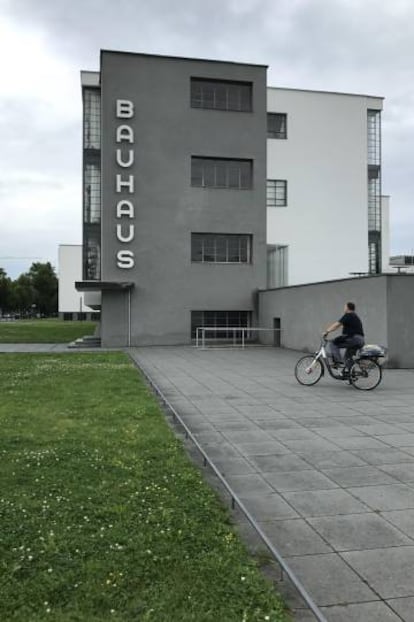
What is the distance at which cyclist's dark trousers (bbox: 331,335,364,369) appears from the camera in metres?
12.2

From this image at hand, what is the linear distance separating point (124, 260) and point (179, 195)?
13.4ft

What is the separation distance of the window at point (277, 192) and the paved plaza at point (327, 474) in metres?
20.6

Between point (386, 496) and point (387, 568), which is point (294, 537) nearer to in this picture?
point (387, 568)

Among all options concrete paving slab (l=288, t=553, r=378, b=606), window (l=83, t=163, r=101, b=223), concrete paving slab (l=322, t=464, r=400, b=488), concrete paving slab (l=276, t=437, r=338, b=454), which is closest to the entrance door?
window (l=83, t=163, r=101, b=223)

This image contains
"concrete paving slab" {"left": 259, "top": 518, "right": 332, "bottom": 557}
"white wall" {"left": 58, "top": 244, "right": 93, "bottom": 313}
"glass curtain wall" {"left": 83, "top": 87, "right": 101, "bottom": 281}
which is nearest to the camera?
"concrete paving slab" {"left": 259, "top": 518, "right": 332, "bottom": 557}

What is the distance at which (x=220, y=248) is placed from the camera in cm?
2825

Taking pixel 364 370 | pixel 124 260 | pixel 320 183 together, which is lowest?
pixel 364 370

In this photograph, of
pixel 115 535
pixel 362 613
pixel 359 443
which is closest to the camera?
pixel 362 613

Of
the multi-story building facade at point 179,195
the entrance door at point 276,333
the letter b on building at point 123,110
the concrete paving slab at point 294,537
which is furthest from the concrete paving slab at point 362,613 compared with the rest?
the letter b on building at point 123,110

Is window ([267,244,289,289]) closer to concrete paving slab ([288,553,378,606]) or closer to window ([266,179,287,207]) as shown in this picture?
window ([266,179,287,207])

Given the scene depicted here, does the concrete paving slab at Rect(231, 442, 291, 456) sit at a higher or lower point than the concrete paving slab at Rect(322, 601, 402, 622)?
higher

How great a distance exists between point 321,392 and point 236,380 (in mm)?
2672

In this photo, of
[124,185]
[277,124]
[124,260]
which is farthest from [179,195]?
[277,124]

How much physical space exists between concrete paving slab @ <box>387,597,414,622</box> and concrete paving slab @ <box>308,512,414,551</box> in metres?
0.70
